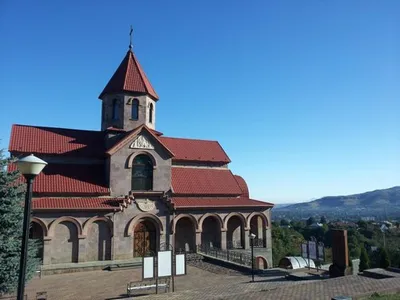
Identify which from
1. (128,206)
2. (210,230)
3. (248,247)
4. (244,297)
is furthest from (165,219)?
(244,297)

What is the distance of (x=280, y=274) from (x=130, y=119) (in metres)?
16.3

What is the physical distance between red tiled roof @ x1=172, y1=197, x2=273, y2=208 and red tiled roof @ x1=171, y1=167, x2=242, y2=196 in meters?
0.50

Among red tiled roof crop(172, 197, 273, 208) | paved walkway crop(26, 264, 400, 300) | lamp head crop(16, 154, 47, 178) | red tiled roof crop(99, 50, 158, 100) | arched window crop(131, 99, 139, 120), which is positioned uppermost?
red tiled roof crop(99, 50, 158, 100)

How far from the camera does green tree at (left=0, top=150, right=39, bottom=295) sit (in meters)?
12.5

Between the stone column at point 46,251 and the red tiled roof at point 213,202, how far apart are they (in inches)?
340

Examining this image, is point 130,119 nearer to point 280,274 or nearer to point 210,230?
point 210,230

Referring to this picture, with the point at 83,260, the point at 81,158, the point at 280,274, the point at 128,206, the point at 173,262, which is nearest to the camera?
the point at 173,262

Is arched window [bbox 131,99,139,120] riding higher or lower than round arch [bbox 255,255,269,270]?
higher

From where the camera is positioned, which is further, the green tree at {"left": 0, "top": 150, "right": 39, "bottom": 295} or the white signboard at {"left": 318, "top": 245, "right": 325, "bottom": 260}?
the white signboard at {"left": 318, "top": 245, "right": 325, "bottom": 260}

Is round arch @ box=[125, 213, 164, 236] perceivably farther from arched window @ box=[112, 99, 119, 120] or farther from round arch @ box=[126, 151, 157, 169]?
arched window @ box=[112, 99, 119, 120]

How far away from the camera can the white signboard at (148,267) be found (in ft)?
46.7

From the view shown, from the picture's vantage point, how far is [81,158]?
25.2 m

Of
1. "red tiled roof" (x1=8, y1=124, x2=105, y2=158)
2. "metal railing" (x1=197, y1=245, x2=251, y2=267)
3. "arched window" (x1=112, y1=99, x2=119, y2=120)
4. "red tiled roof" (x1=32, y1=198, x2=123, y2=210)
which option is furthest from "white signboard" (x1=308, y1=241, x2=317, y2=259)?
"arched window" (x1=112, y1=99, x2=119, y2=120)

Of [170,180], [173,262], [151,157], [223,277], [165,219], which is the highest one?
[151,157]
